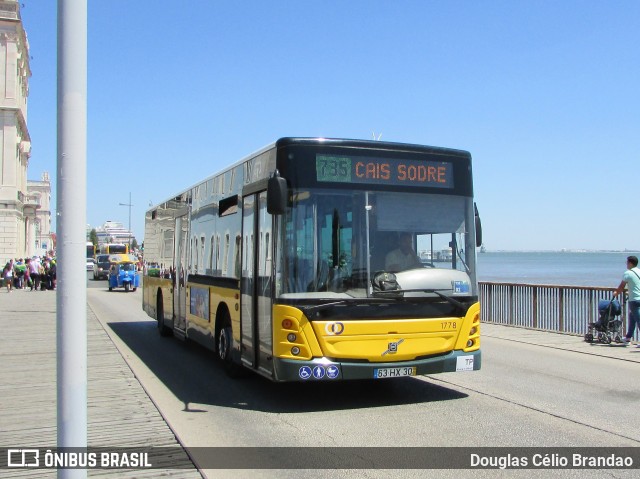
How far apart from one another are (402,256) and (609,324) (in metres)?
7.30

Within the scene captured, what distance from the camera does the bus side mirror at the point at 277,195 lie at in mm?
7551

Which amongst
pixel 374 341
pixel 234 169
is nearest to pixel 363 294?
pixel 374 341

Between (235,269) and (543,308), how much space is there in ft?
31.4

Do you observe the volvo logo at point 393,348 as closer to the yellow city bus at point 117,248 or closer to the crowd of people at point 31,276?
the crowd of people at point 31,276

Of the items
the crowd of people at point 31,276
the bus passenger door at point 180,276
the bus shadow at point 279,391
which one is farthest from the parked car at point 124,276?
the bus shadow at point 279,391

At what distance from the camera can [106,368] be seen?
1077cm

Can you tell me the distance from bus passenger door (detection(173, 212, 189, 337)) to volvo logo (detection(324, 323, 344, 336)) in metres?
5.83

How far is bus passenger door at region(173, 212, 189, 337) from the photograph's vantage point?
13172 mm

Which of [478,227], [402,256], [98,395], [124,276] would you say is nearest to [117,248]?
[124,276]

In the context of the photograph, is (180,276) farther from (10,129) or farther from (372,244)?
(10,129)

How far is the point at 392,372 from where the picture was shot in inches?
314

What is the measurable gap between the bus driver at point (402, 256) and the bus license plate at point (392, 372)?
1.10 meters

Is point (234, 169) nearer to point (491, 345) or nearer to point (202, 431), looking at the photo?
point (202, 431)

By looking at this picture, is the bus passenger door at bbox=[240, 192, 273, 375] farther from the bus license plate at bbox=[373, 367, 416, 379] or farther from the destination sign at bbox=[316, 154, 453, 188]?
the bus license plate at bbox=[373, 367, 416, 379]
